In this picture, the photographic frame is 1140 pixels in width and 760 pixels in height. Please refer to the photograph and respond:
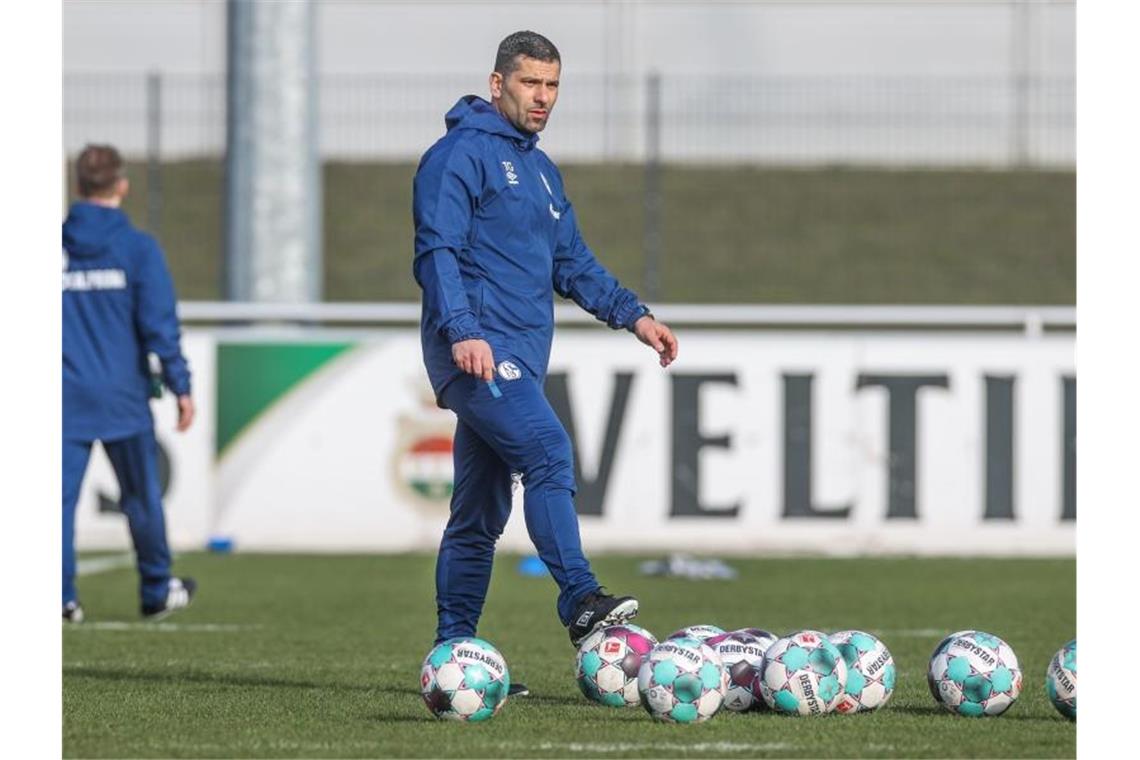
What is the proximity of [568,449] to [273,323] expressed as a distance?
866 centimetres

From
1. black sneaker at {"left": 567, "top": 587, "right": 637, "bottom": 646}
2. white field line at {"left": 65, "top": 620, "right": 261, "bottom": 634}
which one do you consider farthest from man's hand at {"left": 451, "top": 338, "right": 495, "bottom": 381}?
white field line at {"left": 65, "top": 620, "right": 261, "bottom": 634}

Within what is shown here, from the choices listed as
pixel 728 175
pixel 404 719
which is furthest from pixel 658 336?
pixel 728 175

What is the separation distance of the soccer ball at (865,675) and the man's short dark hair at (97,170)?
5.08m

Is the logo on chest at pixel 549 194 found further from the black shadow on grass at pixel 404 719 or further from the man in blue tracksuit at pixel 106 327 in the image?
the man in blue tracksuit at pixel 106 327

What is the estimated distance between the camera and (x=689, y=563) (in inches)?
539

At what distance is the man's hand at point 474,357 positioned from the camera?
7031 millimetres

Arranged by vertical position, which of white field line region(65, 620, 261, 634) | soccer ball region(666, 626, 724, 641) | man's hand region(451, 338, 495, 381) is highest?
man's hand region(451, 338, 495, 381)

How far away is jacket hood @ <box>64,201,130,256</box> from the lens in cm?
1066

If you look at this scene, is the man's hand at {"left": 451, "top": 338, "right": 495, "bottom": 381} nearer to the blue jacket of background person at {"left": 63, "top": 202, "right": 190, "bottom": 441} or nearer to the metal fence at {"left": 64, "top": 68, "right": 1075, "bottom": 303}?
the blue jacket of background person at {"left": 63, "top": 202, "right": 190, "bottom": 441}

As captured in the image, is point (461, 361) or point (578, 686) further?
point (578, 686)

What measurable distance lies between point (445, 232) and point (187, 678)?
210 cm

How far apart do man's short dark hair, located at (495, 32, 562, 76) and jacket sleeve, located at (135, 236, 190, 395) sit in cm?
356
